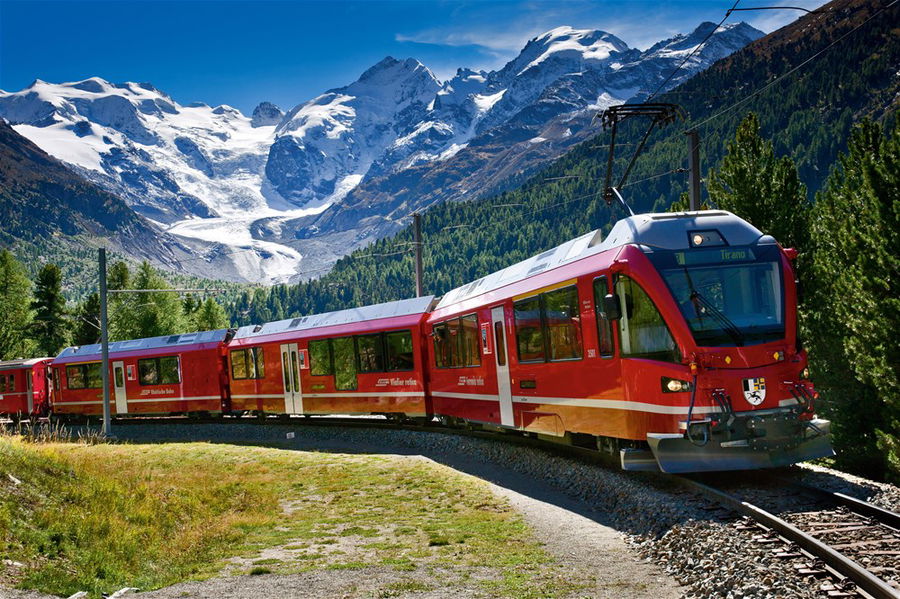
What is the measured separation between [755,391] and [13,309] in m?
80.5

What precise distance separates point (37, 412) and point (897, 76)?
200 m

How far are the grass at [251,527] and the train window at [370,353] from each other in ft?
24.8

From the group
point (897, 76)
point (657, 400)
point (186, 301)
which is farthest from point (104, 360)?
point (897, 76)

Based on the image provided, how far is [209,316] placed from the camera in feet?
376

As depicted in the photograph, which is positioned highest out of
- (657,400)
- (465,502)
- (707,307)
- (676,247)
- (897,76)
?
(897,76)

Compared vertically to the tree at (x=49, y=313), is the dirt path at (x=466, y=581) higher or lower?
lower

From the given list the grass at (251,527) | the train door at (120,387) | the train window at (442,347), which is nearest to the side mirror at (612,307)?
the grass at (251,527)

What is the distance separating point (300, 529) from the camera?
12.4 m

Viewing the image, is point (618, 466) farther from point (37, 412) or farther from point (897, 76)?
point (897, 76)

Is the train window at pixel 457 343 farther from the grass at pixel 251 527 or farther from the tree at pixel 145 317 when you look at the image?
the tree at pixel 145 317

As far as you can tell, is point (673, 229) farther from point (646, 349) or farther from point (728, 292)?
point (646, 349)

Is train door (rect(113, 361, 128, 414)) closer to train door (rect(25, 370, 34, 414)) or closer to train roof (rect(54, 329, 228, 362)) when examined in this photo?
train roof (rect(54, 329, 228, 362))

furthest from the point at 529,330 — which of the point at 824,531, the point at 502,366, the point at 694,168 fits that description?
the point at 824,531

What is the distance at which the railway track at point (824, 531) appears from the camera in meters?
7.19
